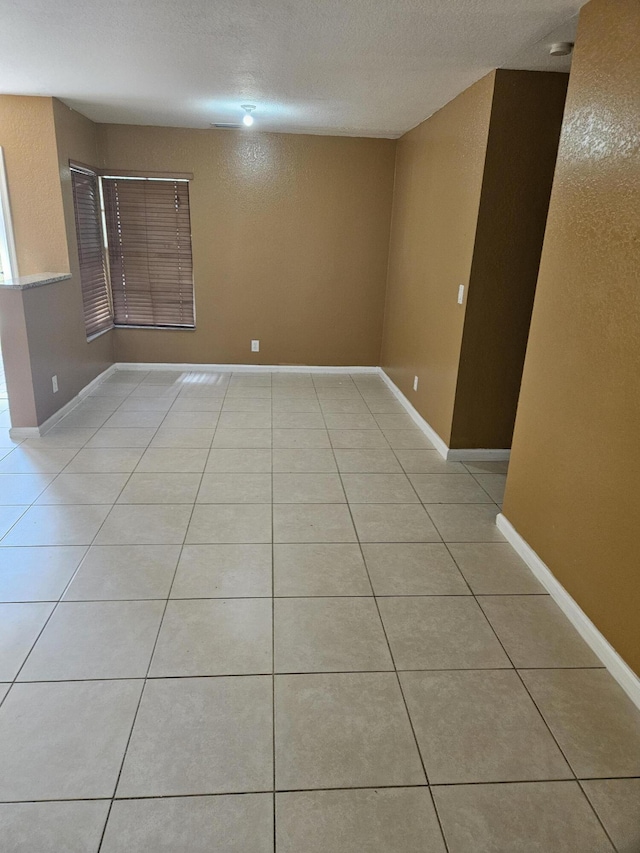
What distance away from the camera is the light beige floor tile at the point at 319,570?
2.30m

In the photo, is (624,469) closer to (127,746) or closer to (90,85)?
(127,746)

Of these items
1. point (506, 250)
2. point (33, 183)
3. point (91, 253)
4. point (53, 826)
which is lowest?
point (53, 826)

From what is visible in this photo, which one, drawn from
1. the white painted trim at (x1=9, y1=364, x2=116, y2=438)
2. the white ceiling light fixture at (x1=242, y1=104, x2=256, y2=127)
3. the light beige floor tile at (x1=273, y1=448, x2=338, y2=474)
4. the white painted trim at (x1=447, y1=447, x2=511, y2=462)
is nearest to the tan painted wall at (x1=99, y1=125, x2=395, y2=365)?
the white ceiling light fixture at (x1=242, y1=104, x2=256, y2=127)

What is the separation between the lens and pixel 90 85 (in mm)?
3561

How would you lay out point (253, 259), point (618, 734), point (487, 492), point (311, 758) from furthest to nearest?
point (253, 259)
point (487, 492)
point (618, 734)
point (311, 758)

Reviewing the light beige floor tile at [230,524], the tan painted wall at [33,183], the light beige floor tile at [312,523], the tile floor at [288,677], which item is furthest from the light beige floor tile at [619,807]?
the tan painted wall at [33,183]

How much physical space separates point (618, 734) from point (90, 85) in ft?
14.4

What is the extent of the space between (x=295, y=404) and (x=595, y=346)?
301 centimetres

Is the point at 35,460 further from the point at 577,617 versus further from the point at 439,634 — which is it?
the point at 577,617

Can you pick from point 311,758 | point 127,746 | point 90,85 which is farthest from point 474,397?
point 90,85

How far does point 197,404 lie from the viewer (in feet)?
15.3

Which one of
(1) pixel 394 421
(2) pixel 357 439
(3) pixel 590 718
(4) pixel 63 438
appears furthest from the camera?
(1) pixel 394 421

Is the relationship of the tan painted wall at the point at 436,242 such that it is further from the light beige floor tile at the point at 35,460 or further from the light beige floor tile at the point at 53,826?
the light beige floor tile at the point at 53,826

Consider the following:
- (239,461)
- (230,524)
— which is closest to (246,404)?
(239,461)
